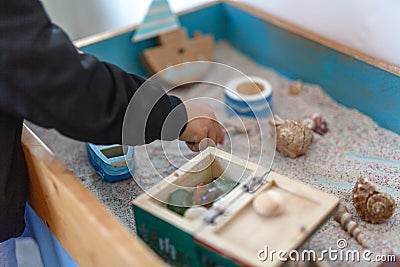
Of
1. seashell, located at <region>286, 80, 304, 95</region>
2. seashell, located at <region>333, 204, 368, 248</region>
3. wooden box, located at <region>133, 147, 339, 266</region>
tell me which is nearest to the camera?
wooden box, located at <region>133, 147, 339, 266</region>

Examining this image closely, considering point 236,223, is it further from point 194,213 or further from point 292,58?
point 292,58

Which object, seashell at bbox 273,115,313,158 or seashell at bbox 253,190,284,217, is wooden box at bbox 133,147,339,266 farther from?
seashell at bbox 273,115,313,158

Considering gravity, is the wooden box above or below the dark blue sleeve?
below

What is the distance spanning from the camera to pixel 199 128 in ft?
2.26

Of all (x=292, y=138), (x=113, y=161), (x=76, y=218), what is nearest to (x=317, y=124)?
(x=292, y=138)

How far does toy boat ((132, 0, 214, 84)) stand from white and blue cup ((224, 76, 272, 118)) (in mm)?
105

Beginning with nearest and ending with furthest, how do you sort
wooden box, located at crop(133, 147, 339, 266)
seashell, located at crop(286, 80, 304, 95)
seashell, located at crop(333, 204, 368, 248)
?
wooden box, located at crop(133, 147, 339, 266) < seashell, located at crop(333, 204, 368, 248) < seashell, located at crop(286, 80, 304, 95)

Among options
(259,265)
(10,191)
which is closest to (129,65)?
(10,191)

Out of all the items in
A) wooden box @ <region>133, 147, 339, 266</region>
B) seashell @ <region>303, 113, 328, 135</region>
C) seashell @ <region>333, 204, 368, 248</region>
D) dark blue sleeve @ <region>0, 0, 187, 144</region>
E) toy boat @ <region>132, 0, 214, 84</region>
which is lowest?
seashell @ <region>303, 113, 328, 135</region>

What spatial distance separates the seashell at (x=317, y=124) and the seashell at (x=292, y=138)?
0.05m

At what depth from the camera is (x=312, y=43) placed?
100 centimetres

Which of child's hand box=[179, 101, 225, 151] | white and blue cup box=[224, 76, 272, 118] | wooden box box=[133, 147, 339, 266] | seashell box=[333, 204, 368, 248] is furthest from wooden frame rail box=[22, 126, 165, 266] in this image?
white and blue cup box=[224, 76, 272, 118]

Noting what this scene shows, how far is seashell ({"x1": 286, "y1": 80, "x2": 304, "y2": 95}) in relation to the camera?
1019 mm

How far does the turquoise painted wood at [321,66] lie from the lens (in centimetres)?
89
